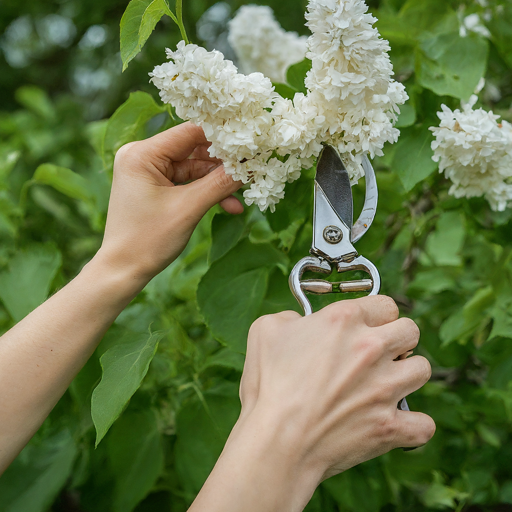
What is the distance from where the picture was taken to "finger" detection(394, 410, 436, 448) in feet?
1.80

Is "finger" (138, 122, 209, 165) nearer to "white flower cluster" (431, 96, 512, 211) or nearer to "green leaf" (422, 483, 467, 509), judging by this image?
"white flower cluster" (431, 96, 512, 211)

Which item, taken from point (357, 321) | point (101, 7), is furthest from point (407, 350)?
point (101, 7)

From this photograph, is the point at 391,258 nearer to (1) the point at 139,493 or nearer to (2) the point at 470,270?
(2) the point at 470,270

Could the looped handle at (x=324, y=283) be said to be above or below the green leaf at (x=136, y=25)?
below

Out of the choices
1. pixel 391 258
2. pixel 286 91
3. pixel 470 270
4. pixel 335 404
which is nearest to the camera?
pixel 335 404

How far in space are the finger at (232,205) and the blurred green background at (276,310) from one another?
39mm

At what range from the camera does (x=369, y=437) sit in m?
0.53

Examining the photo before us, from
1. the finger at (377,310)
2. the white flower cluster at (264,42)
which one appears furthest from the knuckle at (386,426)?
the white flower cluster at (264,42)

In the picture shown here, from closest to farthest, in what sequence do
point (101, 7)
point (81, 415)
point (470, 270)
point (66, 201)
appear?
point (81, 415)
point (470, 270)
point (66, 201)
point (101, 7)

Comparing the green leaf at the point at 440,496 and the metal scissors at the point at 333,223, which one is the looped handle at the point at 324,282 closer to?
the metal scissors at the point at 333,223

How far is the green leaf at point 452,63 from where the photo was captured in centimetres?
84

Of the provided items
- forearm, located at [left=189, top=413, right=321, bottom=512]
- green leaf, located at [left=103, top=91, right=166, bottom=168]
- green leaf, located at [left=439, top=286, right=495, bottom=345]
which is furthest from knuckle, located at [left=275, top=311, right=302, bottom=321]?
green leaf, located at [left=439, top=286, right=495, bottom=345]

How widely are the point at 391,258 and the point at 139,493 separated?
746mm

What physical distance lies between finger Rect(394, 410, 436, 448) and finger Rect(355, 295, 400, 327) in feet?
0.34
